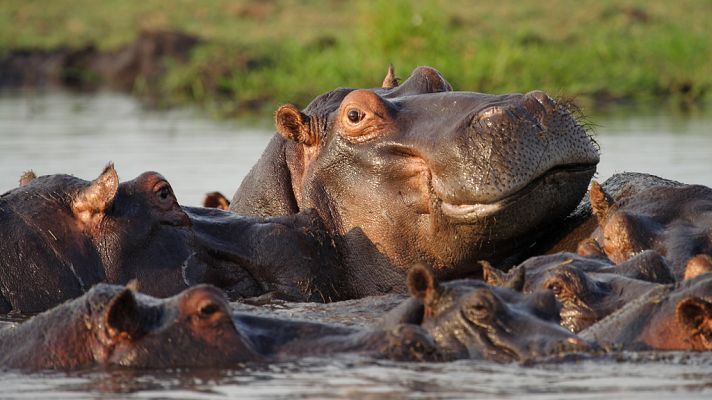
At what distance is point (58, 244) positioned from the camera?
6.71 metres

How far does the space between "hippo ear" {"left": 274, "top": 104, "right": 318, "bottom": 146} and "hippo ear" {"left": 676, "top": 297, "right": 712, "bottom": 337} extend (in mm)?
2803

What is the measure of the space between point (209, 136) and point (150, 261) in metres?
11.4

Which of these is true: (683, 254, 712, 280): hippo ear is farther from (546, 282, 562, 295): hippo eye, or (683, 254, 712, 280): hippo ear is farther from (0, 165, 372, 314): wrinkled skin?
(0, 165, 372, 314): wrinkled skin

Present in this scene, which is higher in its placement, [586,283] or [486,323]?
[586,283]

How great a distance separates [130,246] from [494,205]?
5.30ft

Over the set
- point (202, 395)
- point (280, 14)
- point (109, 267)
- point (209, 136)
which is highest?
point (280, 14)

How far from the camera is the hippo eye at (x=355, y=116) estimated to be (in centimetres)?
739

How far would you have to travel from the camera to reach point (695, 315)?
17.5 ft

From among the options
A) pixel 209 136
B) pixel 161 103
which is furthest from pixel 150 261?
pixel 161 103

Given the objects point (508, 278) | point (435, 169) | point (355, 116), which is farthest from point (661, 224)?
point (355, 116)

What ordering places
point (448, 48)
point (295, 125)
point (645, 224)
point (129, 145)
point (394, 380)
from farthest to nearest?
point (448, 48) < point (129, 145) < point (295, 125) < point (645, 224) < point (394, 380)

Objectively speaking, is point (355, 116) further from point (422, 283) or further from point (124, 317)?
point (124, 317)

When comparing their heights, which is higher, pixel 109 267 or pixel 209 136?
pixel 209 136

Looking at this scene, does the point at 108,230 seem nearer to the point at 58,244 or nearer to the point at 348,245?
the point at 58,244
